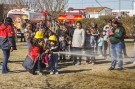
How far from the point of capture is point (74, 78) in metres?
10.3

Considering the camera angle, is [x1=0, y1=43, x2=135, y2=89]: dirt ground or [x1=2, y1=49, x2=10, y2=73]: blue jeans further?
[x1=2, y1=49, x2=10, y2=73]: blue jeans

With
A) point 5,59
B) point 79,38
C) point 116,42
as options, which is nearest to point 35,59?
point 5,59

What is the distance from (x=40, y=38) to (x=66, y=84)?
250 cm

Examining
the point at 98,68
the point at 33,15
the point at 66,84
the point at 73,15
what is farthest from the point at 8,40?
the point at 73,15

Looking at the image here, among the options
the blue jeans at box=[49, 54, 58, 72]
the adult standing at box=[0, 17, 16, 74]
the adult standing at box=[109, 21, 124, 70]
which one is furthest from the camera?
the adult standing at box=[109, 21, 124, 70]

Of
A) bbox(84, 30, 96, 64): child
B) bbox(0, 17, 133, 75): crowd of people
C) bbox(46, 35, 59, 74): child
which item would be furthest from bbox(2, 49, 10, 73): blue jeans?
bbox(84, 30, 96, 64): child

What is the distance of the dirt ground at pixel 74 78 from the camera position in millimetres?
9234

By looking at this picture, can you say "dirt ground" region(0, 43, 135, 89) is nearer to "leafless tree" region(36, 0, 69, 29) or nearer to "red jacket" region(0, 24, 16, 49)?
"red jacket" region(0, 24, 16, 49)

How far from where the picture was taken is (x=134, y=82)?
978cm

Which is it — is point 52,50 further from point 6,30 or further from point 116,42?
point 116,42

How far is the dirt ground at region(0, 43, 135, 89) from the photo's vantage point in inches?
364

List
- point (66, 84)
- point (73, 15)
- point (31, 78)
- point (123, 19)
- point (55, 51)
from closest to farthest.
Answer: point (66, 84)
point (31, 78)
point (55, 51)
point (123, 19)
point (73, 15)

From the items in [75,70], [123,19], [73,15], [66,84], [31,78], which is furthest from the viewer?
[73,15]

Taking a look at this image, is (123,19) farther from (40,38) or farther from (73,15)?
(40,38)
